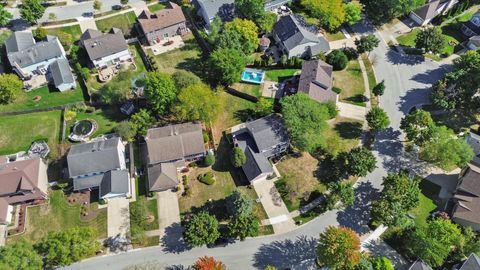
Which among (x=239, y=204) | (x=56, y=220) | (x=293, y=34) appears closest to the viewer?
(x=239, y=204)

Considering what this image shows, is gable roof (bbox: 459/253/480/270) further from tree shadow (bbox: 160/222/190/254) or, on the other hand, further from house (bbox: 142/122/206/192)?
house (bbox: 142/122/206/192)

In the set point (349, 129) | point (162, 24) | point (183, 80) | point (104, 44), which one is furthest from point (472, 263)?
point (104, 44)

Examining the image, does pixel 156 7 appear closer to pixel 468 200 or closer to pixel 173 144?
pixel 173 144

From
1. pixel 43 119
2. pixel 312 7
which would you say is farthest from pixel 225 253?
pixel 312 7

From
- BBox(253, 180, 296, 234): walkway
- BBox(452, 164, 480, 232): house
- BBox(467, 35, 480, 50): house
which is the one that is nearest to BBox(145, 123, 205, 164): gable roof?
BBox(253, 180, 296, 234): walkway

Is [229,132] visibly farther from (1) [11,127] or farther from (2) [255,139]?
(1) [11,127]
